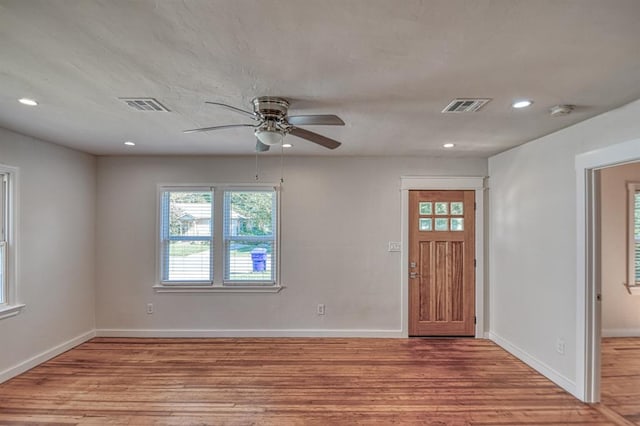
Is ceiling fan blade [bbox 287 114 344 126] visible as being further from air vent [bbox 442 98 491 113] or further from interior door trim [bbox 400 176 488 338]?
interior door trim [bbox 400 176 488 338]

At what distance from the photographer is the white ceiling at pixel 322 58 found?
134 centimetres

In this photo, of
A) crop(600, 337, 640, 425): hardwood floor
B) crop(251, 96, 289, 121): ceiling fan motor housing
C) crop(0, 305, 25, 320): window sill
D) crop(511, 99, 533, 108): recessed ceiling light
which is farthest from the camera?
crop(0, 305, 25, 320): window sill

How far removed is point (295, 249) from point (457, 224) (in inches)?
89.4

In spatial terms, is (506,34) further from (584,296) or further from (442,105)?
(584,296)

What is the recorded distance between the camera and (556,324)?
311 centimetres

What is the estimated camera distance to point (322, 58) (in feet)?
5.58

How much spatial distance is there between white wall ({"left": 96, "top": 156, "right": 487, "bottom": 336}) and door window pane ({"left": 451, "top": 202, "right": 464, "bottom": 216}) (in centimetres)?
43

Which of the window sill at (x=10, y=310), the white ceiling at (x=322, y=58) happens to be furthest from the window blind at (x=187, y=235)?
the white ceiling at (x=322, y=58)

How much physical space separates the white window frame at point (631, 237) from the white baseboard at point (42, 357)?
7.34 meters

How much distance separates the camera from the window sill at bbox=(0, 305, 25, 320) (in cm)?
306

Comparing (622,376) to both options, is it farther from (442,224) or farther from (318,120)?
(318,120)

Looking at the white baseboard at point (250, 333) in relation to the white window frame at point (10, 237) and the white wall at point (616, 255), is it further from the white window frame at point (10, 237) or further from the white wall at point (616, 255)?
the white wall at point (616, 255)

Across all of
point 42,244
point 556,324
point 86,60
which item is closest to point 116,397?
point 42,244

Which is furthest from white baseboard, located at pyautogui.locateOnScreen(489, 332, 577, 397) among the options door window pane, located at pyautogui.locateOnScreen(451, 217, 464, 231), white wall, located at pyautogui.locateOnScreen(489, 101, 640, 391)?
door window pane, located at pyautogui.locateOnScreen(451, 217, 464, 231)
